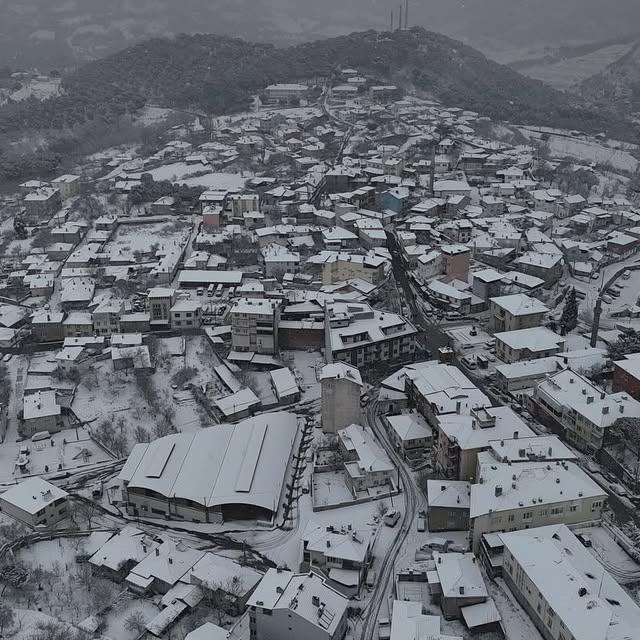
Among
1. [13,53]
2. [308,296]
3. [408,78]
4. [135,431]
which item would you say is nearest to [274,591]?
[135,431]

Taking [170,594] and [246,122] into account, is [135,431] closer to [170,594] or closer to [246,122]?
[170,594]

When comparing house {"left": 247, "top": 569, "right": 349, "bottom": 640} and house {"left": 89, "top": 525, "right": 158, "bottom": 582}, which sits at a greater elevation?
house {"left": 247, "top": 569, "right": 349, "bottom": 640}

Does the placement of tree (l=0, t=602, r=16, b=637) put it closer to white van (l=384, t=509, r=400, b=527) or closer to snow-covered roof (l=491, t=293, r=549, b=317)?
white van (l=384, t=509, r=400, b=527)

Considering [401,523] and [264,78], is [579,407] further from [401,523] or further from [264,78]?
[264,78]

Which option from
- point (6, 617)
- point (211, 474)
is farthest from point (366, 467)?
point (6, 617)

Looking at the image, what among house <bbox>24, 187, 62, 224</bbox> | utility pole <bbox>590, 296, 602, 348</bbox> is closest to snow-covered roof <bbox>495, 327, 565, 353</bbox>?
utility pole <bbox>590, 296, 602, 348</bbox>

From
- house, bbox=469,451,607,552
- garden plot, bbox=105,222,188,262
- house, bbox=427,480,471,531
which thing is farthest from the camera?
garden plot, bbox=105,222,188,262
